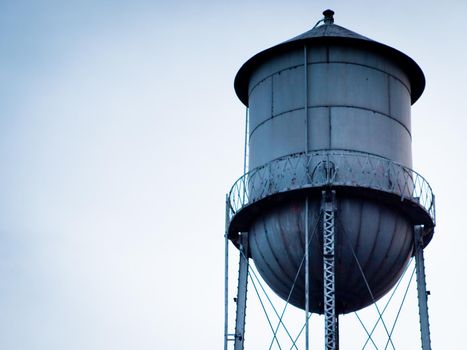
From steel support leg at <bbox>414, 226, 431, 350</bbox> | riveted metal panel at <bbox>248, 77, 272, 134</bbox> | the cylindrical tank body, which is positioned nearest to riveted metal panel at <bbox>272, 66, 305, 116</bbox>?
the cylindrical tank body

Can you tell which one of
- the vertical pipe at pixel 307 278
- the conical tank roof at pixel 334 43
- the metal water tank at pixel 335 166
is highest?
the conical tank roof at pixel 334 43

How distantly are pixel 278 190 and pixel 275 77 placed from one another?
3.21 m

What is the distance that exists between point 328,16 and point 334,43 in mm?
2236

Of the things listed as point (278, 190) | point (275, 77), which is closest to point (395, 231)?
point (278, 190)

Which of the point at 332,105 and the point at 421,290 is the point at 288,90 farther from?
the point at 421,290

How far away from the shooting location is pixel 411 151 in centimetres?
2891

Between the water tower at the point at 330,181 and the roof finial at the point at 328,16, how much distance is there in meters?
1.06

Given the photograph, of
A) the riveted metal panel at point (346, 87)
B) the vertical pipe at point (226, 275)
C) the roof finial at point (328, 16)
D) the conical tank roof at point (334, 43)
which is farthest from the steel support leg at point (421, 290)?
the roof finial at point (328, 16)

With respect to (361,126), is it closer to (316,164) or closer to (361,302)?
(316,164)

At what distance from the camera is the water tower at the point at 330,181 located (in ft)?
88.4

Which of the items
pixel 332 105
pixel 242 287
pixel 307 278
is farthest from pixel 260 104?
pixel 307 278

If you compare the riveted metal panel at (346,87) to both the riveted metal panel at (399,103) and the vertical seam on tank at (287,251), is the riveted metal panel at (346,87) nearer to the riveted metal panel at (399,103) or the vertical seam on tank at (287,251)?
the riveted metal panel at (399,103)

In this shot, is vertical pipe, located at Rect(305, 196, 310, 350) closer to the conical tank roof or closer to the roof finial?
the conical tank roof

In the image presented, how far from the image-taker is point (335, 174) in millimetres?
26906
